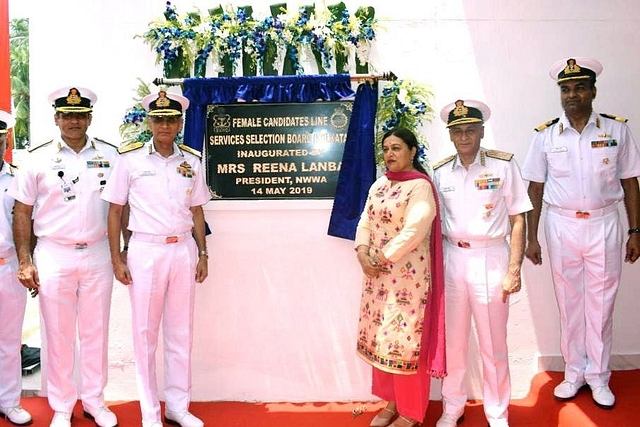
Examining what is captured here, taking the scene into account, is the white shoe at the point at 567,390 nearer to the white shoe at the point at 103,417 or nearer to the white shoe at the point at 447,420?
the white shoe at the point at 447,420

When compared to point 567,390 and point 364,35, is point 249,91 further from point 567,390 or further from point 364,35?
point 567,390

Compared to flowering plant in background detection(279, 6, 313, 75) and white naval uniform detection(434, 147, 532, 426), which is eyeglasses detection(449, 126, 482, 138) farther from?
flowering plant in background detection(279, 6, 313, 75)

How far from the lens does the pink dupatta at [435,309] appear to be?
291 cm

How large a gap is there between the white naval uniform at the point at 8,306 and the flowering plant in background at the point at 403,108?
7.87 ft

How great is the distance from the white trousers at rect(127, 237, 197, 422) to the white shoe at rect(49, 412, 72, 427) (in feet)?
1.53

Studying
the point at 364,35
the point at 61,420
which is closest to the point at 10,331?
the point at 61,420

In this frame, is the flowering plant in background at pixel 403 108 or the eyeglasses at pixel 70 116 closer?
the eyeglasses at pixel 70 116

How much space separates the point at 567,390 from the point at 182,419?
2446mm

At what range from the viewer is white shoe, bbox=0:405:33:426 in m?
3.21

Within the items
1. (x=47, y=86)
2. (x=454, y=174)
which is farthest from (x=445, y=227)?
(x=47, y=86)

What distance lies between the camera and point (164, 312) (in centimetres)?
317

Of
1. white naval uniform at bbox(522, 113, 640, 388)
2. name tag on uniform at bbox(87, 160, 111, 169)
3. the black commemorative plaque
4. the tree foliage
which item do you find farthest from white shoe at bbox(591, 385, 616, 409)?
the tree foliage

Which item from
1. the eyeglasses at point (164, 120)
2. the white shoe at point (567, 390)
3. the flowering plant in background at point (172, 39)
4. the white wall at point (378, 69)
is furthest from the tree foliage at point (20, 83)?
the white shoe at point (567, 390)

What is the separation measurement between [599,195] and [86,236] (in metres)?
3.10
